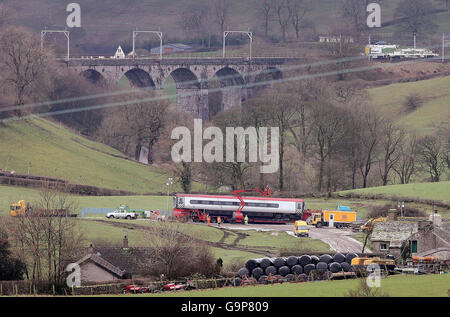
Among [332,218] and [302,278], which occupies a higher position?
[332,218]

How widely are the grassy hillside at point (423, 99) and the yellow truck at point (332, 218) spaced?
1825 inches

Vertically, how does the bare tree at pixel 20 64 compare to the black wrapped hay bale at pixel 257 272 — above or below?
above

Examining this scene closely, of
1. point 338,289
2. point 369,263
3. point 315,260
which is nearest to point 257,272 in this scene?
point 315,260

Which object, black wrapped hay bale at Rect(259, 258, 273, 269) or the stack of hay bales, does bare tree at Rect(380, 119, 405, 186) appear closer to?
the stack of hay bales

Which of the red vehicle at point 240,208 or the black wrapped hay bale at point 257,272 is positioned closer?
the black wrapped hay bale at point 257,272

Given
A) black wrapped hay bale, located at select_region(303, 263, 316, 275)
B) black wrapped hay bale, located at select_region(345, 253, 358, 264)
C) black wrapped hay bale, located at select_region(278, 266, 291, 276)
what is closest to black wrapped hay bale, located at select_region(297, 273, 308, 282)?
black wrapped hay bale, located at select_region(303, 263, 316, 275)

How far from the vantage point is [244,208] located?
81.9 m

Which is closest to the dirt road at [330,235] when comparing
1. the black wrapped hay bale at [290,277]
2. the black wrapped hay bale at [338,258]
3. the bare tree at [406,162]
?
the black wrapped hay bale at [338,258]

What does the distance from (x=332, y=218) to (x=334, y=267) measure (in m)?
27.2

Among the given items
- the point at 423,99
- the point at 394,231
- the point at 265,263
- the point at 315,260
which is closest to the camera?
the point at 265,263

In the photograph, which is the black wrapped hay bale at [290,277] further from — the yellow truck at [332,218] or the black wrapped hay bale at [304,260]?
the yellow truck at [332,218]

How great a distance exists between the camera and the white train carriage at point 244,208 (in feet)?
267

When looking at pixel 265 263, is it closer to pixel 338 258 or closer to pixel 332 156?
pixel 338 258
